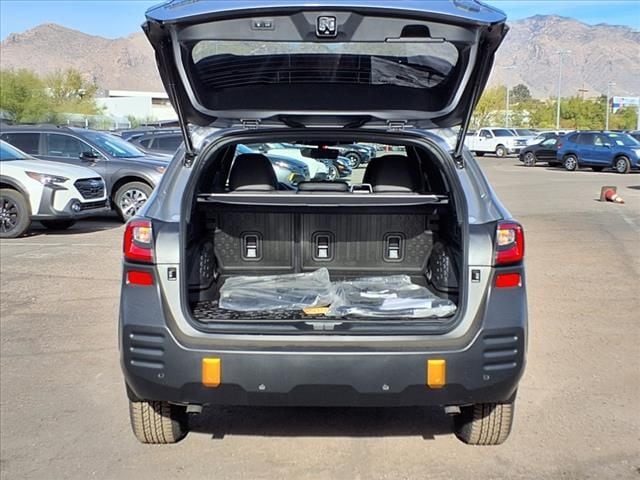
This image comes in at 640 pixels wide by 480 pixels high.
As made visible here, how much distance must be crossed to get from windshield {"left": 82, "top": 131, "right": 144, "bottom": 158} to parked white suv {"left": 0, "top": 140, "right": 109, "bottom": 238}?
2.12 meters

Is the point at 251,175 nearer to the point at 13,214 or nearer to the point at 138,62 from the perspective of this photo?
the point at 13,214

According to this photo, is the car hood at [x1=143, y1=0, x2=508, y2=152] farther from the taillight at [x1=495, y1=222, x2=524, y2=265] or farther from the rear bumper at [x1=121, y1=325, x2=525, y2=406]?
the rear bumper at [x1=121, y1=325, x2=525, y2=406]

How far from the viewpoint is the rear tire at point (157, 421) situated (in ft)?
13.4

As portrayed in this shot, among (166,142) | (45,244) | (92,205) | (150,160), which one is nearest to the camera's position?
(45,244)

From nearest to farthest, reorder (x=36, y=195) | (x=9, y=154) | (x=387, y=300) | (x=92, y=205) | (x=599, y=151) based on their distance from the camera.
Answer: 1. (x=387, y=300)
2. (x=36, y=195)
3. (x=92, y=205)
4. (x=9, y=154)
5. (x=599, y=151)

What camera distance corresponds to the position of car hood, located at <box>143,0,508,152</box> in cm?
346

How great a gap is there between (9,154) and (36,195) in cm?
126

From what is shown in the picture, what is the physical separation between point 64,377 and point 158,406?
160 cm

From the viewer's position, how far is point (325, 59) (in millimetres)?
4098

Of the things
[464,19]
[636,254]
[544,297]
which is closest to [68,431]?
[464,19]

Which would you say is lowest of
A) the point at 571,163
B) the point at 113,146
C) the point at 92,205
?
the point at 571,163

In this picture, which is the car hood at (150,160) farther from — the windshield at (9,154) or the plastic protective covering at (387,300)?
the plastic protective covering at (387,300)

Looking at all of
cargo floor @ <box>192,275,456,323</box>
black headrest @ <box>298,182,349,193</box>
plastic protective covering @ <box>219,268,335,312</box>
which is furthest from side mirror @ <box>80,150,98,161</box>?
cargo floor @ <box>192,275,456,323</box>

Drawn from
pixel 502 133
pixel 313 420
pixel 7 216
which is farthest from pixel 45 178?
pixel 502 133
